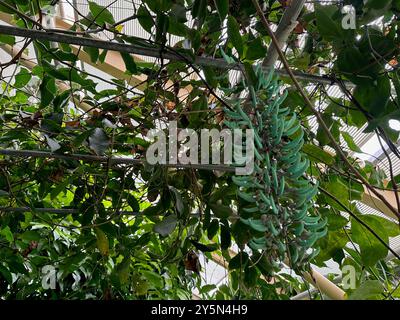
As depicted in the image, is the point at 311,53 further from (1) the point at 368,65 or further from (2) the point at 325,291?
(2) the point at 325,291

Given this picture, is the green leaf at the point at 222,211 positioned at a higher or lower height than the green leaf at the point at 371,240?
higher

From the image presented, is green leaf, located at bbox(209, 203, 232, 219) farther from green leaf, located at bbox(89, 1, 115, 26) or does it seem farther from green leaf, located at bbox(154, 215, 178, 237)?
green leaf, located at bbox(89, 1, 115, 26)

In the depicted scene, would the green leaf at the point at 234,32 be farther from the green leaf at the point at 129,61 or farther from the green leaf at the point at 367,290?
the green leaf at the point at 367,290

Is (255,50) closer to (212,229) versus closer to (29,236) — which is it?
(212,229)

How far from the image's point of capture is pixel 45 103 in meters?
0.79

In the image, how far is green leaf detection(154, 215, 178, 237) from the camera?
0.60 m

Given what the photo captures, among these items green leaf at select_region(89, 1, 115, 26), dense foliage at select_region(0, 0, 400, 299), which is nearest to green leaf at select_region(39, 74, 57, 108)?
dense foliage at select_region(0, 0, 400, 299)

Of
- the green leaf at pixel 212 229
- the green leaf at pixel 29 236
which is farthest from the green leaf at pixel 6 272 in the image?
the green leaf at pixel 212 229

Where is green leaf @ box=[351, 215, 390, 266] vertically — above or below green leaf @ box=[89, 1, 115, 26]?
below

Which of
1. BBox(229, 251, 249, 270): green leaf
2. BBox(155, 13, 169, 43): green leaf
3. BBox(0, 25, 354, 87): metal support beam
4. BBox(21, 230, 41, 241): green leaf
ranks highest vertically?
BBox(155, 13, 169, 43): green leaf

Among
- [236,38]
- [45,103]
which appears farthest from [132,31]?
[236,38]

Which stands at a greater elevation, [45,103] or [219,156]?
[45,103]

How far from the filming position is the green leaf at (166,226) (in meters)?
0.60
